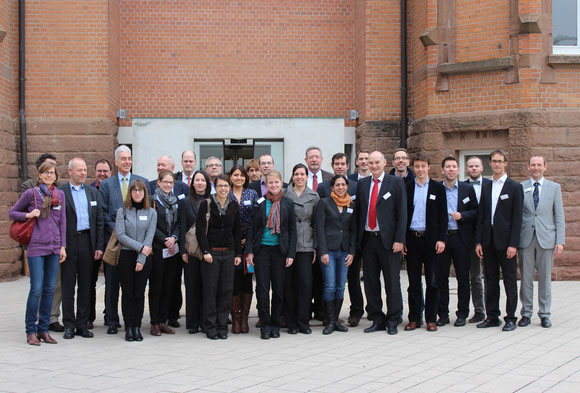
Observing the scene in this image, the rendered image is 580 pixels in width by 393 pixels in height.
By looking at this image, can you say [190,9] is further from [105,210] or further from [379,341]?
[379,341]

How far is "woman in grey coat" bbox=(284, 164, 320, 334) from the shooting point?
8523mm

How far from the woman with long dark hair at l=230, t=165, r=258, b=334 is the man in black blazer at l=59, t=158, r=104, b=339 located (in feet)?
5.41

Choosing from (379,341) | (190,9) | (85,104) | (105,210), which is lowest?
(379,341)

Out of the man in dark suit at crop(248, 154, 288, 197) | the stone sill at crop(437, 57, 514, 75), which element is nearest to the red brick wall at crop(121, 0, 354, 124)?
the stone sill at crop(437, 57, 514, 75)

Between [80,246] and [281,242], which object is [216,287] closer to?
[281,242]

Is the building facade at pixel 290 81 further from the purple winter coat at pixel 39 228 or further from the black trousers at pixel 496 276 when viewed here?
the purple winter coat at pixel 39 228

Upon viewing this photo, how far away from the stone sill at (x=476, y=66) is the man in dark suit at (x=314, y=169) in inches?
192

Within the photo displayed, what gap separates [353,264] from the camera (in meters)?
9.02

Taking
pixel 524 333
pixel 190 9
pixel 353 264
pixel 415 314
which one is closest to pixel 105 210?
pixel 353 264

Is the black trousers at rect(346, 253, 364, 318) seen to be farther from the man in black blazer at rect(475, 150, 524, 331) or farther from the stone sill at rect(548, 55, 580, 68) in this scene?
the stone sill at rect(548, 55, 580, 68)

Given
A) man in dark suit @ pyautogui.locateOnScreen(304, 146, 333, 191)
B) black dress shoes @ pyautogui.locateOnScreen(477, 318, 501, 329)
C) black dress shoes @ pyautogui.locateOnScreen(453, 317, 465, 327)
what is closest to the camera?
black dress shoes @ pyautogui.locateOnScreen(477, 318, 501, 329)

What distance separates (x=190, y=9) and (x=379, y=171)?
7.89 m

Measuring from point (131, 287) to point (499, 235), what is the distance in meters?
4.35

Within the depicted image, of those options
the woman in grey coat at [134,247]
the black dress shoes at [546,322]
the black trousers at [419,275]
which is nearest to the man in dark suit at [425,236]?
the black trousers at [419,275]
